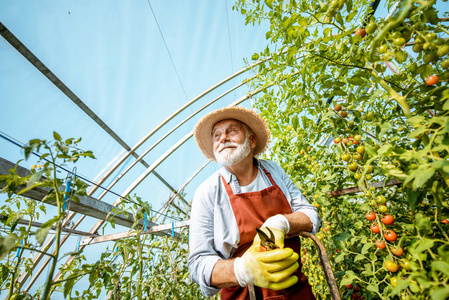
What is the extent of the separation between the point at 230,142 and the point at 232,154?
0.13 meters

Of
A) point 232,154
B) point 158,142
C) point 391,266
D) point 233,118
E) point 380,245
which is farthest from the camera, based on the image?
point 158,142

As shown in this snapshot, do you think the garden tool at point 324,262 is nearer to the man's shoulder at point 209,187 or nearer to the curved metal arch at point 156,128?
the man's shoulder at point 209,187

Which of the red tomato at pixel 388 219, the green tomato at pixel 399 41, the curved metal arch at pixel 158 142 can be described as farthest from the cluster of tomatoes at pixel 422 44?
the curved metal arch at pixel 158 142

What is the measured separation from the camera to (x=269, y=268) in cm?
→ 90

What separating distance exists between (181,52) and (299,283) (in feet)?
14.2

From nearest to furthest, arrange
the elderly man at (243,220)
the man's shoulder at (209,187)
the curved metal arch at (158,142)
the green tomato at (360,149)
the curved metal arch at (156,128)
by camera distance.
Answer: the elderly man at (243,220), the green tomato at (360,149), the man's shoulder at (209,187), the curved metal arch at (156,128), the curved metal arch at (158,142)

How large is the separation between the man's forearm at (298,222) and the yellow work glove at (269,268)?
267 mm

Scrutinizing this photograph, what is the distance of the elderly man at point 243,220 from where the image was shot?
96 centimetres

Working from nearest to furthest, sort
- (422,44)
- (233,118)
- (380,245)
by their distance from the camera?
(422,44) < (380,245) < (233,118)

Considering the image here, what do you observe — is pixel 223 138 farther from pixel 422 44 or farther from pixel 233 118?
pixel 422 44

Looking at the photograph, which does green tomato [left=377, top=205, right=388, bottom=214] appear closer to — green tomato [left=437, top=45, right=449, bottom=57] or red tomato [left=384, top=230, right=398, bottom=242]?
red tomato [left=384, top=230, right=398, bottom=242]

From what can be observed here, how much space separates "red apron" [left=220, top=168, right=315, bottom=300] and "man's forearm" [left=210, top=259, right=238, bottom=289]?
209 millimetres

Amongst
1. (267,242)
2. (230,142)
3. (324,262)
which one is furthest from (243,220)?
(230,142)

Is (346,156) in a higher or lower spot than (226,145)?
lower
